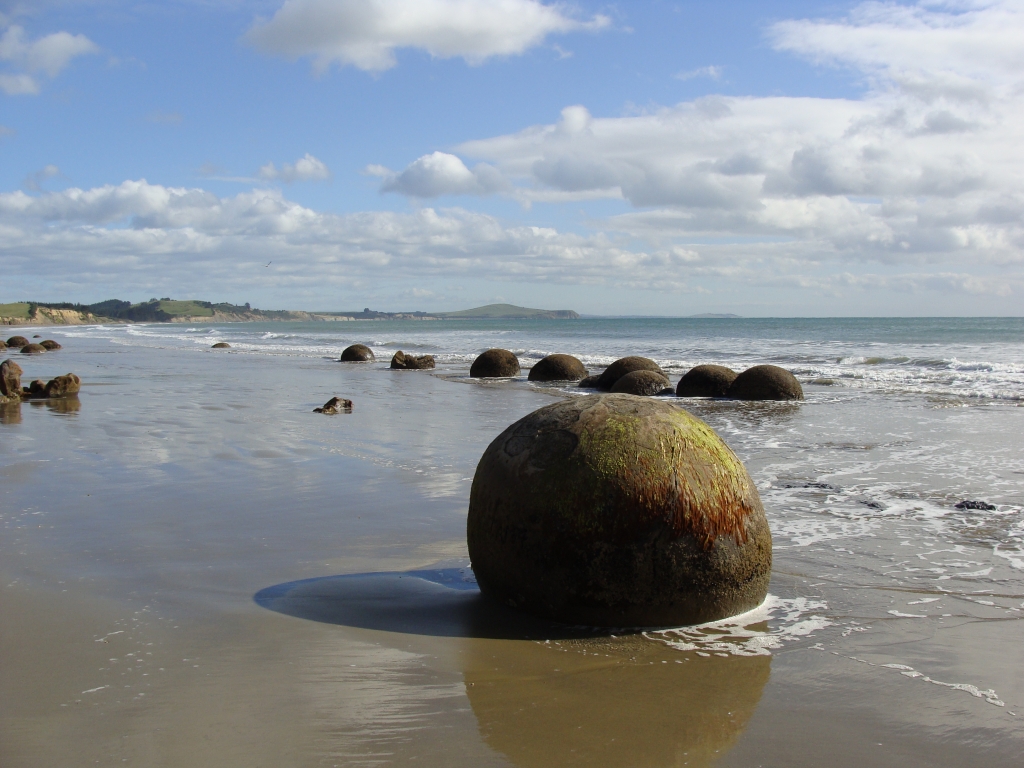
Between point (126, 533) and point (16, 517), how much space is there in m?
1.17

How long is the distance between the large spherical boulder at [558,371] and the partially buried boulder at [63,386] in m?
11.4

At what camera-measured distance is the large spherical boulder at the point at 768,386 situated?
1698 centimetres

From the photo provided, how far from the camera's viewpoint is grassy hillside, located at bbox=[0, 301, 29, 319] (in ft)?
388

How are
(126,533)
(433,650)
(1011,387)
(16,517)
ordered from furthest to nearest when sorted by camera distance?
(1011,387) → (16,517) → (126,533) → (433,650)

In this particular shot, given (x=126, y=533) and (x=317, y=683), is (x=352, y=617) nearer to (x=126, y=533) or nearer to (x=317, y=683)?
(x=317, y=683)

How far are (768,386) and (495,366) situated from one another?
32.0 ft

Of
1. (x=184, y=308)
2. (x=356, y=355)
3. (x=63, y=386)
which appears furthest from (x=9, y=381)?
(x=184, y=308)

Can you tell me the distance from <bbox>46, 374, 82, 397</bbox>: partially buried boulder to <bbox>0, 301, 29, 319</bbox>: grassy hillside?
11687cm

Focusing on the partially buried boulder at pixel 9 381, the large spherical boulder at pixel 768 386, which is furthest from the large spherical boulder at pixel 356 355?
the large spherical boulder at pixel 768 386

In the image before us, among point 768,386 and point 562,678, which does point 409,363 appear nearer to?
point 768,386

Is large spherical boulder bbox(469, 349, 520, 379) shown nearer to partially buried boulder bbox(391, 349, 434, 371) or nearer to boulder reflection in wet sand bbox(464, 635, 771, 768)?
partially buried boulder bbox(391, 349, 434, 371)

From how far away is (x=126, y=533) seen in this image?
6176 mm

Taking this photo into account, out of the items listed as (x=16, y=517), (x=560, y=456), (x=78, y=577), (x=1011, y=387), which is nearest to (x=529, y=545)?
(x=560, y=456)

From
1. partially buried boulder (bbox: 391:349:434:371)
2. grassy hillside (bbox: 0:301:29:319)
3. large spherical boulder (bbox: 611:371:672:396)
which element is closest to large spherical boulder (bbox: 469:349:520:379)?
partially buried boulder (bbox: 391:349:434:371)
